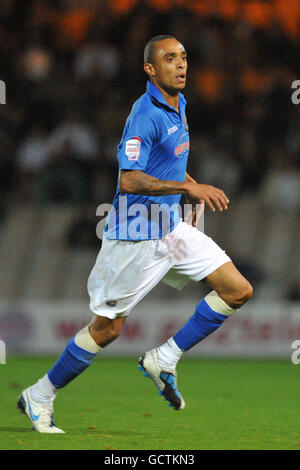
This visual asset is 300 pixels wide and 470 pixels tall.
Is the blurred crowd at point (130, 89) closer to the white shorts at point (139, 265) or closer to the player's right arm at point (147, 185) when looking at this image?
the white shorts at point (139, 265)

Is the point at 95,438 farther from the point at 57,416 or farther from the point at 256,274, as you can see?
the point at 256,274

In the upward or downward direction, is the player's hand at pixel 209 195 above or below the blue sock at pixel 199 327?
above

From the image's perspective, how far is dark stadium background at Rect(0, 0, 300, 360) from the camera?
41.4 ft

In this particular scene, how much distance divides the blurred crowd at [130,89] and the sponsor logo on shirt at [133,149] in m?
7.37

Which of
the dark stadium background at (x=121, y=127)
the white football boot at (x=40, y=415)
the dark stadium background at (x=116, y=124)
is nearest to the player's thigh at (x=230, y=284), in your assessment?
the white football boot at (x=40, y=415)

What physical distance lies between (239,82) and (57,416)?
7.84 metres

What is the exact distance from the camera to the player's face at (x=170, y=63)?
545cm

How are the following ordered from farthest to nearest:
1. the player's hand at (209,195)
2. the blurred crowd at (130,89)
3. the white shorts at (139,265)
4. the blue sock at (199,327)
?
the blurred crowd at (130,89) → the blue sock at (199,327) → the white shorts at (139,265) → the player's hand at (209,195)

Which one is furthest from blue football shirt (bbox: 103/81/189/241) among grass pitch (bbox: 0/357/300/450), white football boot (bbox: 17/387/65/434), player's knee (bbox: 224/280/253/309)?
grass pitch (bbox: 0/357/300/450)

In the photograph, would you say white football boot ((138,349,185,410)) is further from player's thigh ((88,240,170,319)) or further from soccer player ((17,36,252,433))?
player's thigh ((88,240,170,319))

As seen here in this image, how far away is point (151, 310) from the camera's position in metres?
11.1

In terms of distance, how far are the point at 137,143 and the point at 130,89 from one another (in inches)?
318

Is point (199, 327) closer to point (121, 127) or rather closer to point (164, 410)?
point (164, 410)

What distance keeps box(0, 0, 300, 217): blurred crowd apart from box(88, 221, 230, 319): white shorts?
713cm
